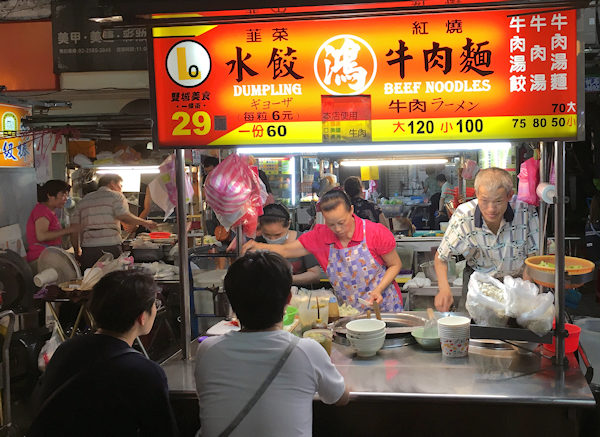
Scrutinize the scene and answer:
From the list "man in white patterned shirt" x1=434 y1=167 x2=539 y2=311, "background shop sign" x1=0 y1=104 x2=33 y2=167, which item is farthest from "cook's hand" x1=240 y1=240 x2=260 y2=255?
"background shop sign" x1=0 y1=104 x2=33 y2=167

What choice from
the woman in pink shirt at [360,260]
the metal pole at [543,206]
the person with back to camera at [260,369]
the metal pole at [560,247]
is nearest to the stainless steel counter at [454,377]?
the metal pole at [560,247]

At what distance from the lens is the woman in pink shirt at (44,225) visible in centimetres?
727

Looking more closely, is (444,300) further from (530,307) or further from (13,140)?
(13,140)

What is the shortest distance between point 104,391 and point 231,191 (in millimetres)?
1556

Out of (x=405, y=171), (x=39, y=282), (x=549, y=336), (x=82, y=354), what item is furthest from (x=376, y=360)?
(x=405, y=171)

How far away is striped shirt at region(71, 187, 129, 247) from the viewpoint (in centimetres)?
741

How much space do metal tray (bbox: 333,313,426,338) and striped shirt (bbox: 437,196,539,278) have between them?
694 mm

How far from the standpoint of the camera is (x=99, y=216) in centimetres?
741

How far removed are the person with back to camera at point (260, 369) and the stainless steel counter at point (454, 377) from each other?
47cm

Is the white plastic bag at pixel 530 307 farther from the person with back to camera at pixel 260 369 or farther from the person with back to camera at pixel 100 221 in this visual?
the person with back to camera at pixel 100 221

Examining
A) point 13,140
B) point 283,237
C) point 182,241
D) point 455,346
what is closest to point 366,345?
point 455,346

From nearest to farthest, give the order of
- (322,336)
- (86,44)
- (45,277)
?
(322,336), (45,277), (86,44)

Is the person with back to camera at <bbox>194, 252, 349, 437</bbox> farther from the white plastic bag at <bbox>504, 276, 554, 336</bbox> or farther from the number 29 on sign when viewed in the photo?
the white plastic bag at <bbox>504, 276, 554, 336</bbox>

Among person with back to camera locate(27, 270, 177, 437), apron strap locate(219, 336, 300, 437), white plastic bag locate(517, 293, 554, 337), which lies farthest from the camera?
white plastic bag locate(517, 293, 554, 337)
